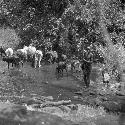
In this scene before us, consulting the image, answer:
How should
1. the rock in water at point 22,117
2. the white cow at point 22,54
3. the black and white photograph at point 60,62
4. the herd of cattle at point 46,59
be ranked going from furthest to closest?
the white cow at point 22,54 < the herd of cattle at point 46,59 < the black and white photograph at point 60,62 < the rock in water at point 22,117

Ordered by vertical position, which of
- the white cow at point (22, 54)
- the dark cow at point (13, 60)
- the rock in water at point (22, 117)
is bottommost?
the rock in water at point (22, 117)

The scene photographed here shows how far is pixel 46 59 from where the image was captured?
2694cm

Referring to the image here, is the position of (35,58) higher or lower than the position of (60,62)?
higher

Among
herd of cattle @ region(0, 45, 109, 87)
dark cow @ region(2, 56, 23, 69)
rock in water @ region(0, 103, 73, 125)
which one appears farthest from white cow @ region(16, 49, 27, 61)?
rock in water @ region(0, 103, 73, 125)

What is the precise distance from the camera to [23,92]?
16.5 meters

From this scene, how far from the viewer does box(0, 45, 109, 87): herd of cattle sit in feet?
68.0

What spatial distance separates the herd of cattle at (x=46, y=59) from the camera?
20.7m

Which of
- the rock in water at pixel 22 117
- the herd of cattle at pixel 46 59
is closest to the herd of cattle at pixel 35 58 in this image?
the herd of cattle at pixel 46 59

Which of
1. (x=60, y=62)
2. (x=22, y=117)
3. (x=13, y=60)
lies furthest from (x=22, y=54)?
(x=22, y=117)

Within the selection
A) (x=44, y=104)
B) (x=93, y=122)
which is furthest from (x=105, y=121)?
(x=44, y=104)

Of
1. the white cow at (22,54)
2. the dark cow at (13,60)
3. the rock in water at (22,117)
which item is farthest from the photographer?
the white cow at (22,54)

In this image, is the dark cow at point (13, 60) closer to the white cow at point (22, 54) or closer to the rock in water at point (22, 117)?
→ the white cow at point (22, 54)

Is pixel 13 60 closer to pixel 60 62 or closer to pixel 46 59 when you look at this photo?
pixel 60 62

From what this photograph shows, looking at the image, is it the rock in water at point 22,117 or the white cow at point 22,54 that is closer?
the rock in water at point 22,117
